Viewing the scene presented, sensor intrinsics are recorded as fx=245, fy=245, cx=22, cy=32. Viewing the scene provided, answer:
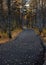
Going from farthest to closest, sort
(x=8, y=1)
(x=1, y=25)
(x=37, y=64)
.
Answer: (x=1, y=25)
(x=8, y=1)
(x=37, y=64)

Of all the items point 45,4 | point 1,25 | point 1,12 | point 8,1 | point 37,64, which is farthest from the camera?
point 45,4

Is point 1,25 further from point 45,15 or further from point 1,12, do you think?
point 45,15

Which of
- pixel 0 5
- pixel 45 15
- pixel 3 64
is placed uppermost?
pixel 3 64

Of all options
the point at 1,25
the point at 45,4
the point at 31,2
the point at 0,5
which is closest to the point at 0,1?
the point at 0,5

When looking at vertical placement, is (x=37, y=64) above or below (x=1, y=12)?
above

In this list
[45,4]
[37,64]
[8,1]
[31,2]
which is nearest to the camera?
[37,64]

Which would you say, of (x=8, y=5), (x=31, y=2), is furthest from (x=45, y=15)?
(x=8, y=5)

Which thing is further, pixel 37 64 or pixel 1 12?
pixel 1 12

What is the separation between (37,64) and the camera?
405 inches

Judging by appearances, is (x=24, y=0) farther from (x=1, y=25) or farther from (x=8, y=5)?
(x=8, y=5)

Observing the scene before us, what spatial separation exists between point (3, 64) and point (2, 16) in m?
38.3

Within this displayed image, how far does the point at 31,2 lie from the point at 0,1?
714 inches

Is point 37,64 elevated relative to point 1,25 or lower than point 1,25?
elevated

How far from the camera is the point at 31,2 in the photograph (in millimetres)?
61156
